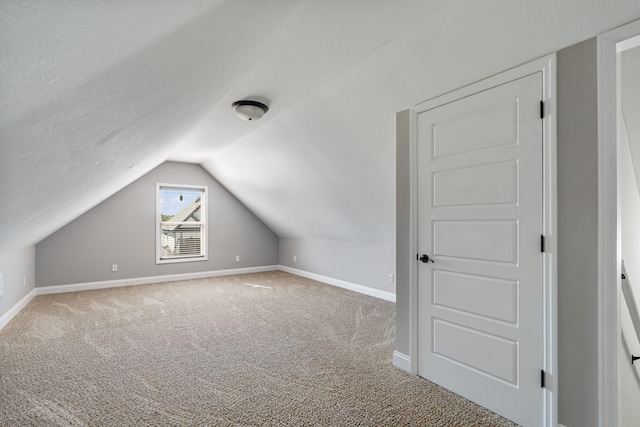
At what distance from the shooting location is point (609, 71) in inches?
62.3

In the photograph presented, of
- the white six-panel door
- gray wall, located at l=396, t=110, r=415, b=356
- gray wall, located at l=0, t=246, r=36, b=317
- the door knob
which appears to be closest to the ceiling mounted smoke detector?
gray wall, located at l=396, t=110, r=415, b=356

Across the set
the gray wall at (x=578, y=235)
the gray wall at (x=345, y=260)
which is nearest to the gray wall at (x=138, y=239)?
the gray wall at (x=345, y=260)

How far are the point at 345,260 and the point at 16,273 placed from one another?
15.2ft

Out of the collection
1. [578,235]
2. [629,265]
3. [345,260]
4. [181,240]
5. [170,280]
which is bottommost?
[170,280]

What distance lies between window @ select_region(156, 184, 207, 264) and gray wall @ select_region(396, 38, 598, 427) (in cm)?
618

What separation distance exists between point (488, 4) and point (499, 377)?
2183 millimetres

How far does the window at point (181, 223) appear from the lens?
6.27 metres

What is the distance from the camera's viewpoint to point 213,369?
2592 mm

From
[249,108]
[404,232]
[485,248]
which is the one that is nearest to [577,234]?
[485,248]

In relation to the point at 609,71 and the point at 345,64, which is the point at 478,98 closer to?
the point at 609,71

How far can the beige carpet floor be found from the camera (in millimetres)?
1976

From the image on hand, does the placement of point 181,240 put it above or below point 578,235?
below

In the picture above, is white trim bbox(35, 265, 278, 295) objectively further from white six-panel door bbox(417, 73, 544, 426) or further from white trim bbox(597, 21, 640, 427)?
white trim bbox(597, 21, 640, 427)

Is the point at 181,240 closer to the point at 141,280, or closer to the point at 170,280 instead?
the point at 170,280
